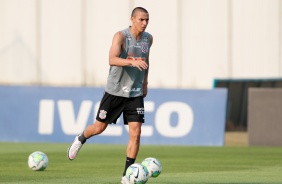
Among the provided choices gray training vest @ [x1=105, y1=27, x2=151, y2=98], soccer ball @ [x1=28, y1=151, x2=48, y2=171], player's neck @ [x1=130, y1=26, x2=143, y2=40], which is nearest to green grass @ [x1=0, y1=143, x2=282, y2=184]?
soccer ball @ [x1=28, y1=151, x2=48, y2=171]

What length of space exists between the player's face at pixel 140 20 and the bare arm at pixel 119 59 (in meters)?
0.27

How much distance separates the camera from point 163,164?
61.7 ft

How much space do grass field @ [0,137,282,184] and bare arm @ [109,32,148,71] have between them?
182 centimetres

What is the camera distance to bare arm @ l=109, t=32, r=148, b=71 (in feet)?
44.1

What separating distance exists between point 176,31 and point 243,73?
2.79 meters

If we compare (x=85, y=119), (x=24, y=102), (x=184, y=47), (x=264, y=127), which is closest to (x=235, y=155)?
(x=264, y=127)

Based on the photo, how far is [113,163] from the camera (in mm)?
18953

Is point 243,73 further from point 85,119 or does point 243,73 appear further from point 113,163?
point 113,163

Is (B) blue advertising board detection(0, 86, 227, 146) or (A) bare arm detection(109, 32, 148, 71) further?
(B) blue advertising board detection(0, 86, 227, 146)

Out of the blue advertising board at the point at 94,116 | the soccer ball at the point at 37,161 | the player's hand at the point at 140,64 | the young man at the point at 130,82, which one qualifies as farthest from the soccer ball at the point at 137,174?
the blue advertising board at the point at 94,116

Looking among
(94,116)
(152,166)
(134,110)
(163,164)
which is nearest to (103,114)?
(134,110)

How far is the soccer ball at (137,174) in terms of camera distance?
42.9ft

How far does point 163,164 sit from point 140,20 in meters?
5.31

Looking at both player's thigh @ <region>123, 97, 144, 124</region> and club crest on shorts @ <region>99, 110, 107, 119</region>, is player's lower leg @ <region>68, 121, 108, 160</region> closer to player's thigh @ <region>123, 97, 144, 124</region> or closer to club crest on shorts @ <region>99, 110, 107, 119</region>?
club crest on shorts @ <region>99, 110, 107, 119</region>
